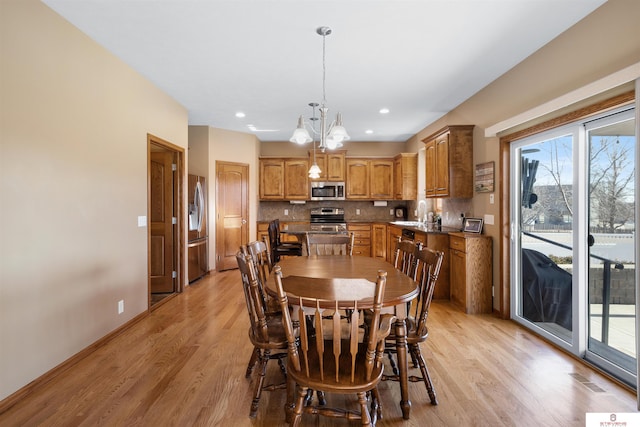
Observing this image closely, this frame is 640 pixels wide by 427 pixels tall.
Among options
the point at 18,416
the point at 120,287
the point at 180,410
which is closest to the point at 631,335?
the point at 180,410

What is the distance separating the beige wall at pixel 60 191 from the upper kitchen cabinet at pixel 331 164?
4.17 metres

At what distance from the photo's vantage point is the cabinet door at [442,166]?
4406 mm

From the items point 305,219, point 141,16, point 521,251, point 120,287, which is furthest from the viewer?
point 305,219

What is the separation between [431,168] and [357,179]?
8.02 ft

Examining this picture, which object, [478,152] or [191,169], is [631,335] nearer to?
[478,152]

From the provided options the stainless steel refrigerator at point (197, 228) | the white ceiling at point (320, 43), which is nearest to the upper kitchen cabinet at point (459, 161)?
the white ceiling at point (320, 43)

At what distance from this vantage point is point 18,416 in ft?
6.40

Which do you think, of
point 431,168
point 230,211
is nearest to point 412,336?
point 431,168

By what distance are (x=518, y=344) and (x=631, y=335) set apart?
2.63 feet

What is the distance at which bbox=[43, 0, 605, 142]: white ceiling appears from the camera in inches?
95.4

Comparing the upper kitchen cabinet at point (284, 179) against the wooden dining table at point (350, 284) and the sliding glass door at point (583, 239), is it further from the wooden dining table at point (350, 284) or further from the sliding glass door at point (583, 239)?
the sliding glass door at point (583, 239)

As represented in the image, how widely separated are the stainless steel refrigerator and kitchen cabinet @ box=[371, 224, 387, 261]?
133 inches

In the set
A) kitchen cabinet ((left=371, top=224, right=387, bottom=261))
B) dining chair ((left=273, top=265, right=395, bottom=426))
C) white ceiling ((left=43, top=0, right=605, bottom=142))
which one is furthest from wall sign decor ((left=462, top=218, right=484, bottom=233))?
dining chair ((left=273, top=265, right=395, bottom=426))

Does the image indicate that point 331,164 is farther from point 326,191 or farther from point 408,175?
point 408,175
